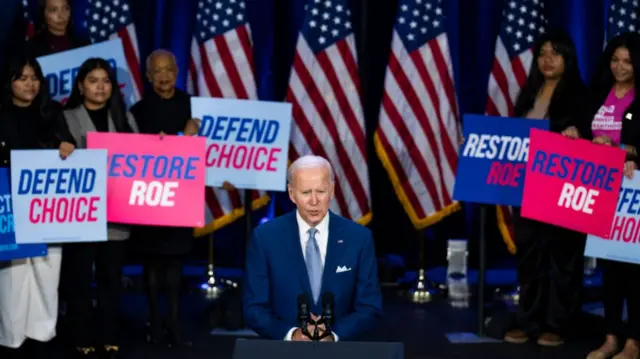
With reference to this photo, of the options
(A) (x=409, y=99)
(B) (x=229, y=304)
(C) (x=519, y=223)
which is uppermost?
(A) (x=409, y=99)

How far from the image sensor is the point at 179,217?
719 centimetres

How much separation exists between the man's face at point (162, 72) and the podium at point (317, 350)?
12.9 ft

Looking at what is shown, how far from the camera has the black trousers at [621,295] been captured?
22.9 ft

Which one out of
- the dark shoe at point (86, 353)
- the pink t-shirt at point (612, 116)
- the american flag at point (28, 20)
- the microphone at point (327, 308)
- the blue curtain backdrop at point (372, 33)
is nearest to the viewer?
→ the microphone at point (327, 308)

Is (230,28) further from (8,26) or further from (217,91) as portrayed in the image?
(8,26)

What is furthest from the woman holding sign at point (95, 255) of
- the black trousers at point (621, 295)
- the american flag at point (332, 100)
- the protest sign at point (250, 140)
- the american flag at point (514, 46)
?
the american flag at point (514, 46)

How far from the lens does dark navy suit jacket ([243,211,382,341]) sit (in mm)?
4383

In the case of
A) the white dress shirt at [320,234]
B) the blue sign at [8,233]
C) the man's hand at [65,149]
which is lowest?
the blue sign at [8,233]

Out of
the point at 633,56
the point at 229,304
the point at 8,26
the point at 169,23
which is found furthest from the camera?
the point at 169,23

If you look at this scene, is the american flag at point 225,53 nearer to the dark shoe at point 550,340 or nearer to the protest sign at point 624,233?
the dark shoe at point 550,340

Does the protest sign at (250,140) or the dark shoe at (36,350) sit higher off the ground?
the protest sign at (250,140)

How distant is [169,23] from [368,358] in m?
6.60

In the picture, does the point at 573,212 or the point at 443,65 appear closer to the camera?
the point at 573,212

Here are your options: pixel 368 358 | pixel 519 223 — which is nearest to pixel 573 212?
pixel 519 223
